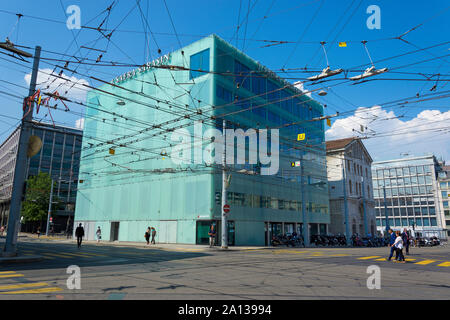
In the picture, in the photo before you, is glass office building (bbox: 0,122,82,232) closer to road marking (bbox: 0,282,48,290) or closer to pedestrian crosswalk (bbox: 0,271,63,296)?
pedestrian crosswalk (bbox: 0,271,63,296)

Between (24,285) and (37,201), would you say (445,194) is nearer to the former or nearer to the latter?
(37,201)

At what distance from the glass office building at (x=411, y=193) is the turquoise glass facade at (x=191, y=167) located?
216ft

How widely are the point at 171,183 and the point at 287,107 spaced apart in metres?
18.9

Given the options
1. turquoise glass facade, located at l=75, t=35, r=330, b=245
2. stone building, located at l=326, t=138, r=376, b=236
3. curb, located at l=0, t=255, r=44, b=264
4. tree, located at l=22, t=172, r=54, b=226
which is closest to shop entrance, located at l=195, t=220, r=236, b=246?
turquoise glass facade, located at l=75, t=35, r=330, b=245

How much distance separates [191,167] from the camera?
3127 centimetres

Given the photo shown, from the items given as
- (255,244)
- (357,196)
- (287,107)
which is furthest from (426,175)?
(255,244)

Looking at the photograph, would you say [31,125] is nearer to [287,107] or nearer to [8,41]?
[8,41]

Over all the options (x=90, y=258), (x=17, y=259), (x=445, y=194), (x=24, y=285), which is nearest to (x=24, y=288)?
(x=24, y=285)

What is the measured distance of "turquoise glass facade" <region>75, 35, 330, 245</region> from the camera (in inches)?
1210

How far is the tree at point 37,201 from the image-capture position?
5809 cm

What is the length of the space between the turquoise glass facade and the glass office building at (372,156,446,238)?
216ft

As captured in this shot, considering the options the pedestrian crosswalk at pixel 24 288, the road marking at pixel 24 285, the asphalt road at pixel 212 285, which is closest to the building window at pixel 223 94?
the asphalt road at pixel 212 285

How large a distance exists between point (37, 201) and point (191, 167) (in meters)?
42.6

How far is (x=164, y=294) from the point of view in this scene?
7.24 m
